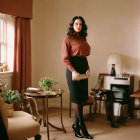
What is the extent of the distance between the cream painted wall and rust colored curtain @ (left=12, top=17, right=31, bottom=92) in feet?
1.97

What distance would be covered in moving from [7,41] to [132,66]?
2.37 metres

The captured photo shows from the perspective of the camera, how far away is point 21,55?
4.20 metres

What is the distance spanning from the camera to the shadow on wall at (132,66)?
14.5 ft

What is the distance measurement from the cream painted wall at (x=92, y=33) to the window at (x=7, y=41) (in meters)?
0.71

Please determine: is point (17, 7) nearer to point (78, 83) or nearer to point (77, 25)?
point (77, 25)

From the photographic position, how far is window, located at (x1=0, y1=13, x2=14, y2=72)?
4.14 metres

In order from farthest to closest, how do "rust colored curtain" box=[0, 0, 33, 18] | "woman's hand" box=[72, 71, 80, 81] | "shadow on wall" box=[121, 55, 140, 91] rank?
"shadow on wall" box=[121, 55, 140, 91] < "rust colored curtain" box=[0, 0, 33, 18] < "woman's hand" box=[72, 71, 80, 81]

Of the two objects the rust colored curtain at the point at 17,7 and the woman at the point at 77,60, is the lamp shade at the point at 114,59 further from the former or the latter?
the rust colored curtain at the point at 17,7

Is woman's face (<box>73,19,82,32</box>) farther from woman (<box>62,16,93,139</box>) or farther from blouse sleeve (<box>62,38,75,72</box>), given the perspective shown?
blouse sleeve (<box>62,38,75,72</box>)

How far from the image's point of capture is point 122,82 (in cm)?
417

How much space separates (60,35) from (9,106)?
272 cm

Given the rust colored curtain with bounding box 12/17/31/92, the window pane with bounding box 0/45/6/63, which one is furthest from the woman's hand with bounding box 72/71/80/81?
the window pane with bounding box 0/45/6/63

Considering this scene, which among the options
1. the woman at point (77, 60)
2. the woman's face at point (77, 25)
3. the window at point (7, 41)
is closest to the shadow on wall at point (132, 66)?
the woman at point (77, 60)

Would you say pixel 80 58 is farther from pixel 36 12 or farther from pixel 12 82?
pixel 36 12
